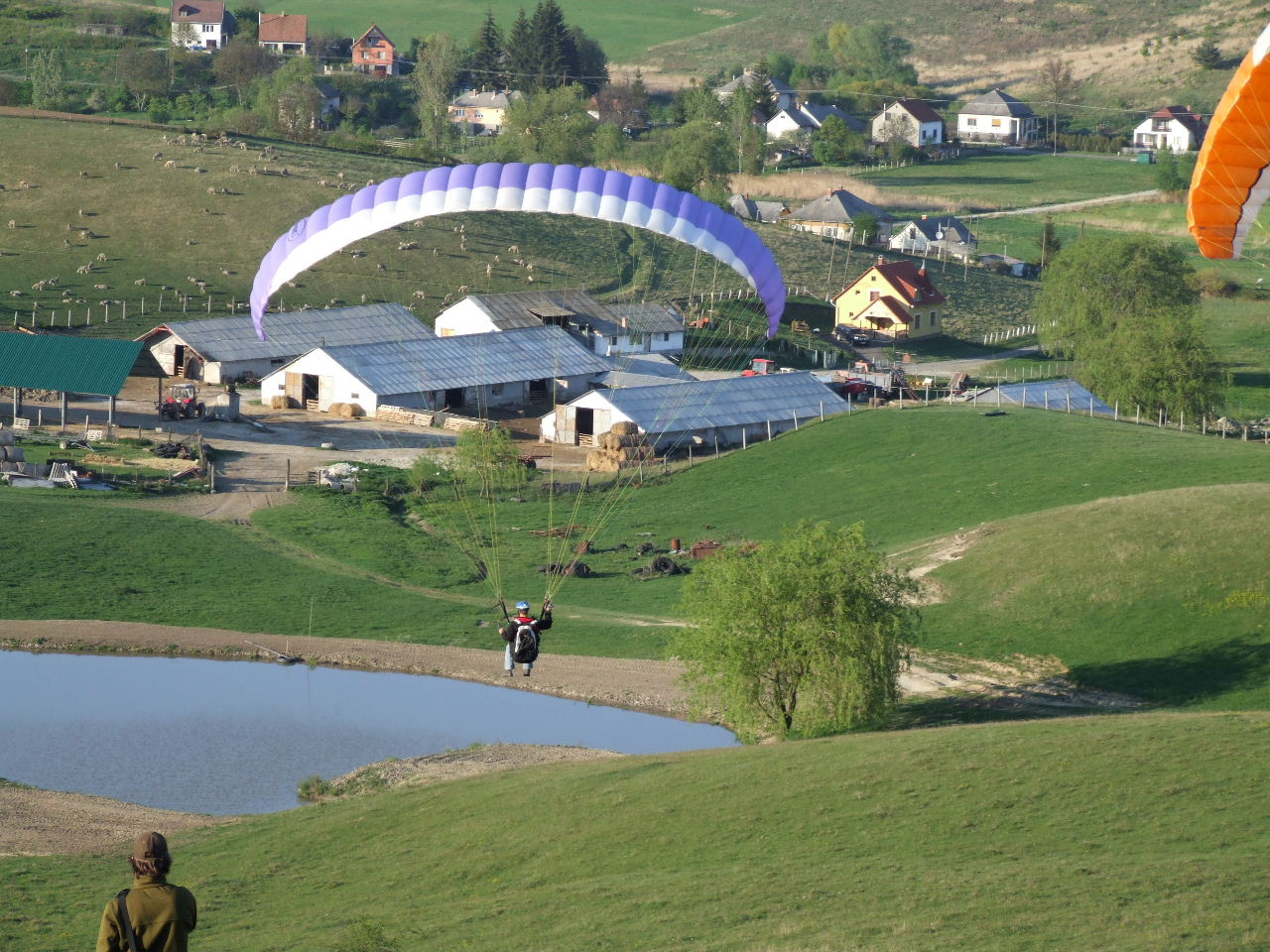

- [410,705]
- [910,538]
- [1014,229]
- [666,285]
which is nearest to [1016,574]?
[910,538]

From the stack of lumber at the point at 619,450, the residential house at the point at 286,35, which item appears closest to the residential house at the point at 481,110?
the residential house at the point at 286,35

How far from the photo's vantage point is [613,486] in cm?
5869

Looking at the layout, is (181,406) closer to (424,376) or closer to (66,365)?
(66,365)

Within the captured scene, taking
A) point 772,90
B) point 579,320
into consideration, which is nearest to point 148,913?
point 579,320

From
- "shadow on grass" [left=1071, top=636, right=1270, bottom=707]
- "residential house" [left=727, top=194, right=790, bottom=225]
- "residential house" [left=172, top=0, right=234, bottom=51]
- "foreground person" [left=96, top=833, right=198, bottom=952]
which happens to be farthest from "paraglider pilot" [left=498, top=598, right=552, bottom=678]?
"residential house" [left=172, top=0, right=234, bottom=51]

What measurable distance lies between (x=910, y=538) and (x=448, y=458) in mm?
18005

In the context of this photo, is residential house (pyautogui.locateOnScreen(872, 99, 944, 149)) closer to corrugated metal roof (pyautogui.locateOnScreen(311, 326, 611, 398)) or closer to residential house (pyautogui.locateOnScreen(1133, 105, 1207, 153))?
residential house (pyautogui.locateOnScreen(1133, 105, 1207, 153))

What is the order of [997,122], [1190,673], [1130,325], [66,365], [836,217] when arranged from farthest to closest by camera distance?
1. [997,122]
2. [836,217]
3. [1130,325]
4. [66,365]
5. [1190,673]

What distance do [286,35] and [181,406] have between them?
126m

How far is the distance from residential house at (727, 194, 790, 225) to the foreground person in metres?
118

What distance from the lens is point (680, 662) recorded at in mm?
43031

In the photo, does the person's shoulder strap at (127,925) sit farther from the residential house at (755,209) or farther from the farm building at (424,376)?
the residential house at (755,209)

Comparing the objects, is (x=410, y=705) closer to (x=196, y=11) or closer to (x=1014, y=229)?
(x=1014, y=229)

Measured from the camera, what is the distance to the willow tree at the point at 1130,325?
70188 millimetres
